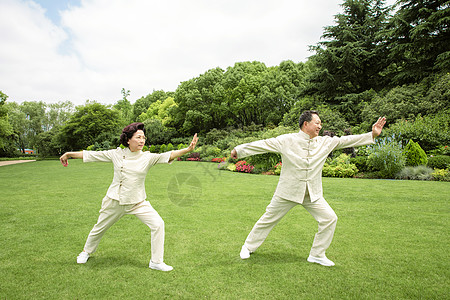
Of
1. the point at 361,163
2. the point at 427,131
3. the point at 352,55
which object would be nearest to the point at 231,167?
the point at 361,163

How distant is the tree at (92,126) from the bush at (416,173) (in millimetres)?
35438

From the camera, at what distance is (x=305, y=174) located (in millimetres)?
3525

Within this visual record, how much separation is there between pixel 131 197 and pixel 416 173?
11785 millimetres

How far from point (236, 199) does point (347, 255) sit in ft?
13.6

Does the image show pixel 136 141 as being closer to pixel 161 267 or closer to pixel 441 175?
pixel 161 267

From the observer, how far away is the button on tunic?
11.3 feet

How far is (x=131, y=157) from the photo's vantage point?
11.7ft

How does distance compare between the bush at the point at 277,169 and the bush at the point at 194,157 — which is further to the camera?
the bush at the point at 194,157

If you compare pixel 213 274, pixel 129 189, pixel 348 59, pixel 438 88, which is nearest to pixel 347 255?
pixel 213 274

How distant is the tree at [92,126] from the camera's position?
128ft

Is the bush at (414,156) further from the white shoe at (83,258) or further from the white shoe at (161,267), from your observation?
the white shoe at (83,258)

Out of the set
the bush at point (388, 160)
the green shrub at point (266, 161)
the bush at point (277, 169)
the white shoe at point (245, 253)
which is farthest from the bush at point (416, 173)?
the white shoe at point (245, 253)

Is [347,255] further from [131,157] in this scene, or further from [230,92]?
[230,92]

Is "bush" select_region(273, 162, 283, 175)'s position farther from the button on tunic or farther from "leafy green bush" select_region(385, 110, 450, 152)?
the button on tunic
